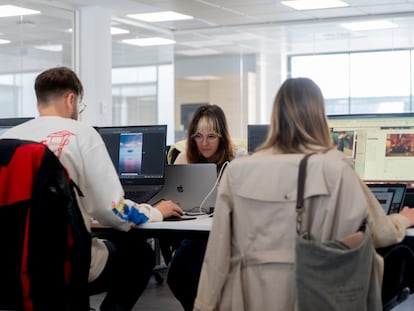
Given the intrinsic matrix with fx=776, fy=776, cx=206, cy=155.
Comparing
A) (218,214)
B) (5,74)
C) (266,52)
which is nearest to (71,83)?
(218,214)

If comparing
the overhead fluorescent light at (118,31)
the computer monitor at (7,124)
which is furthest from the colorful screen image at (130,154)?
the overhead fluorescent light at (118,31)

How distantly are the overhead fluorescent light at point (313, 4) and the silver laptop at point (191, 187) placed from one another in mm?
5724

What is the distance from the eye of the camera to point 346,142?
11.6 ft

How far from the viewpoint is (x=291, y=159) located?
2451 mm

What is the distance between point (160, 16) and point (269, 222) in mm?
8012

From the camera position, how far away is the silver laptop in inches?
147

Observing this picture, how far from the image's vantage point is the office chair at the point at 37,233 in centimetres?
261

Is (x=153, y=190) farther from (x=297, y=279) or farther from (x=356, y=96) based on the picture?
(x=356, y=96)

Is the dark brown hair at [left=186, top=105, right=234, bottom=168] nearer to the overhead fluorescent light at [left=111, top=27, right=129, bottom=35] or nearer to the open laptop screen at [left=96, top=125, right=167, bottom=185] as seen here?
the open laptop screen at [left=96, top=125, right=167, bottom=185]

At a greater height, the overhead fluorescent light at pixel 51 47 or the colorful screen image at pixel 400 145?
the overhead fluorescent light at pixel 51 47

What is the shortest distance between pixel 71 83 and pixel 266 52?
29.4 ft

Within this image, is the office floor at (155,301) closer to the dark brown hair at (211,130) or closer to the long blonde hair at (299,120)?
the dark brown hair at (211,130)

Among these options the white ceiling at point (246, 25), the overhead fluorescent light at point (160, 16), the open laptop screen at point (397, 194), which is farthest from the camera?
the overhead fluorescent light at point (160, 16)

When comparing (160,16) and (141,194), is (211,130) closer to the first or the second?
(141,194)
